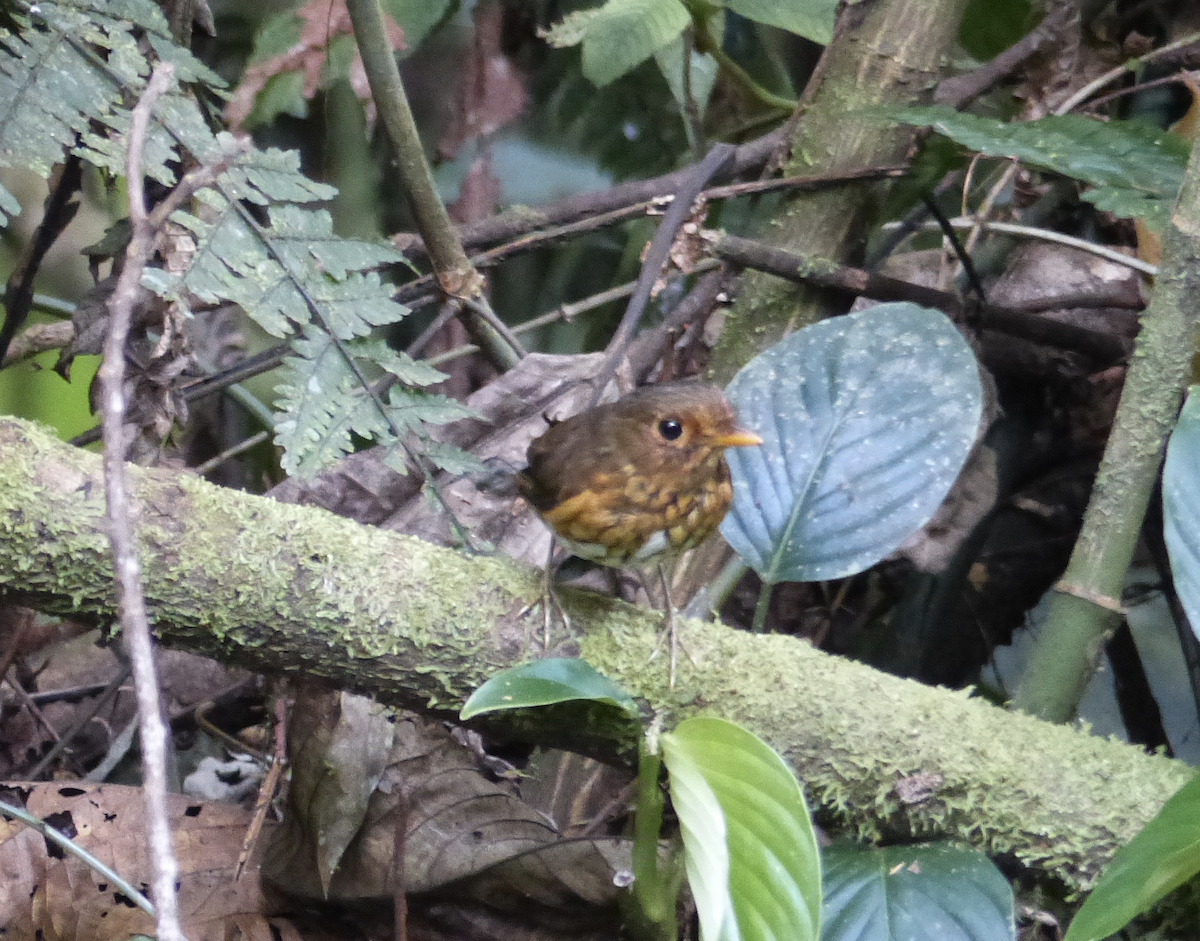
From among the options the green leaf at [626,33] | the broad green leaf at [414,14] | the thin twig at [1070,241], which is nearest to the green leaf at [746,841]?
the thin twig at [1070,241]

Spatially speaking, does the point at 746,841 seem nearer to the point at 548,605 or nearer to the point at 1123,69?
the point at 548,605

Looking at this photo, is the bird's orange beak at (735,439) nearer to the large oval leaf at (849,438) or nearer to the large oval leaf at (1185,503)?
the large oval leaf at (849,438)

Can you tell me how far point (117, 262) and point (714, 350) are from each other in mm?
1190

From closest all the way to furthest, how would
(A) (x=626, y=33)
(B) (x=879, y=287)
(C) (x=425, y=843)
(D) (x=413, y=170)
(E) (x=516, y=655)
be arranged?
(E) (x=516, y=655)
(C) (x=425, y=843)
(D) (x=413, y=170)
(B) (x=879, y=287)
(A) (x=626, y=33)

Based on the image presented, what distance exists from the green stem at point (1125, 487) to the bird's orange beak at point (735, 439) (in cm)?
55

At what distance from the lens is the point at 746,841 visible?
1.02 meters

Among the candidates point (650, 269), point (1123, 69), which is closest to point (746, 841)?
point (650, 269)

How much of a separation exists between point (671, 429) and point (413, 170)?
0.82m

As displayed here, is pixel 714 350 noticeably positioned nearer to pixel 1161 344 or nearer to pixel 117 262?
pixel 1161 344

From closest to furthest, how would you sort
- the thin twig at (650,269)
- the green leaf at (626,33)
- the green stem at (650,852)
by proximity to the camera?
the green stem at (650,852) → the thin twig at (650,269) → the green leaf at (626,33)

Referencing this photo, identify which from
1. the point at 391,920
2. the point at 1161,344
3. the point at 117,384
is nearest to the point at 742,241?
the point at 1161,344

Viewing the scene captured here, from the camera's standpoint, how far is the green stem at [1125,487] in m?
1.52

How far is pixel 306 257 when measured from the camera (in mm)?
1538

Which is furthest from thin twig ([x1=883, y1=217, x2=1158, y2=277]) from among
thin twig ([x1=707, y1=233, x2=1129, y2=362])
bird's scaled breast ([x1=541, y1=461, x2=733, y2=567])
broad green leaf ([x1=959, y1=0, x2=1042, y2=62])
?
bird's scaled breast ([x1=541, y1=461, x2=733, y2=567])
